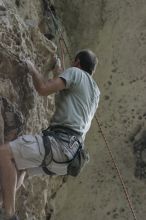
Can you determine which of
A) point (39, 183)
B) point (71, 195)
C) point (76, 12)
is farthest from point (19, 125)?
point (76, 12)

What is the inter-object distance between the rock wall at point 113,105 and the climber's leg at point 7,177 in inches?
251

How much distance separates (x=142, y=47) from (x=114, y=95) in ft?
4.03

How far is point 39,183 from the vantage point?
7.84 m

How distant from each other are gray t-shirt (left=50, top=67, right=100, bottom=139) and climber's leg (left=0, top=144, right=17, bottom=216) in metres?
0.60

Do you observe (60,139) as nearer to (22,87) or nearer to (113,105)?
(22,87)

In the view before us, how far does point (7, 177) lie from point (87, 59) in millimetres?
1474

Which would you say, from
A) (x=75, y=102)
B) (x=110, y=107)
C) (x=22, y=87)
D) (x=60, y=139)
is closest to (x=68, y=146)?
(x=60, y=139)

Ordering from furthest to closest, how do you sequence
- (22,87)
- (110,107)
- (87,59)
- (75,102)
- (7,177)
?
(110,107) → (22,87) → (87,59) → (75,102) → (7,177)

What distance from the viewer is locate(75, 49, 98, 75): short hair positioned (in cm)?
565

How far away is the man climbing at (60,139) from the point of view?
508cm

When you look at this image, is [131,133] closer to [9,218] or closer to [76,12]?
[76,12]

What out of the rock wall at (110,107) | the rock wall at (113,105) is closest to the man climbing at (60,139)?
the rock wall at (110,107)

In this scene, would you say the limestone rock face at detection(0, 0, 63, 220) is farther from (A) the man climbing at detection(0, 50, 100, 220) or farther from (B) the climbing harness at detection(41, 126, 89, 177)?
(B) the climbing harness at detection(41, 126, 89, 177)

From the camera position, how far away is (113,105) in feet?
39.5
